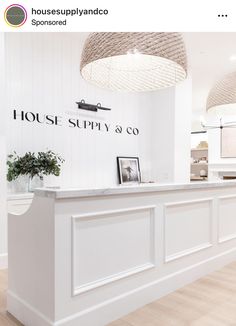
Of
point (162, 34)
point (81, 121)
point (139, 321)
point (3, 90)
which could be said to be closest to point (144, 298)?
point (139, 321)

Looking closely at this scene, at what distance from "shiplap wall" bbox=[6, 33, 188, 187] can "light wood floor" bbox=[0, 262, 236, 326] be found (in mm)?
2012

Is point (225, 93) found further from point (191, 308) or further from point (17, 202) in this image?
point (17, 202)

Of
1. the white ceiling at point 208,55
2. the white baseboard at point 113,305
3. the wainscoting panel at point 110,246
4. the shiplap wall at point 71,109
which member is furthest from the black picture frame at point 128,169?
the wainscoting panel at point 110,246

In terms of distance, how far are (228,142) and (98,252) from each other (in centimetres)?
714

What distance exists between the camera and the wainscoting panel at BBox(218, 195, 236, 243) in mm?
3482

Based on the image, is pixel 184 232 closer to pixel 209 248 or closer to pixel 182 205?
pixel 182 205

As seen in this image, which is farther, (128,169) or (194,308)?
(128,169)

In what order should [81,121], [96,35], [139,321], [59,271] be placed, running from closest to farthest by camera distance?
[59,271] < [139,321] < [96,35] < [81,121]

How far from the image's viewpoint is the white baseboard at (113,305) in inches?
80.3

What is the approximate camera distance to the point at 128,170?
5348 mm

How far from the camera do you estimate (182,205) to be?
114 inches
